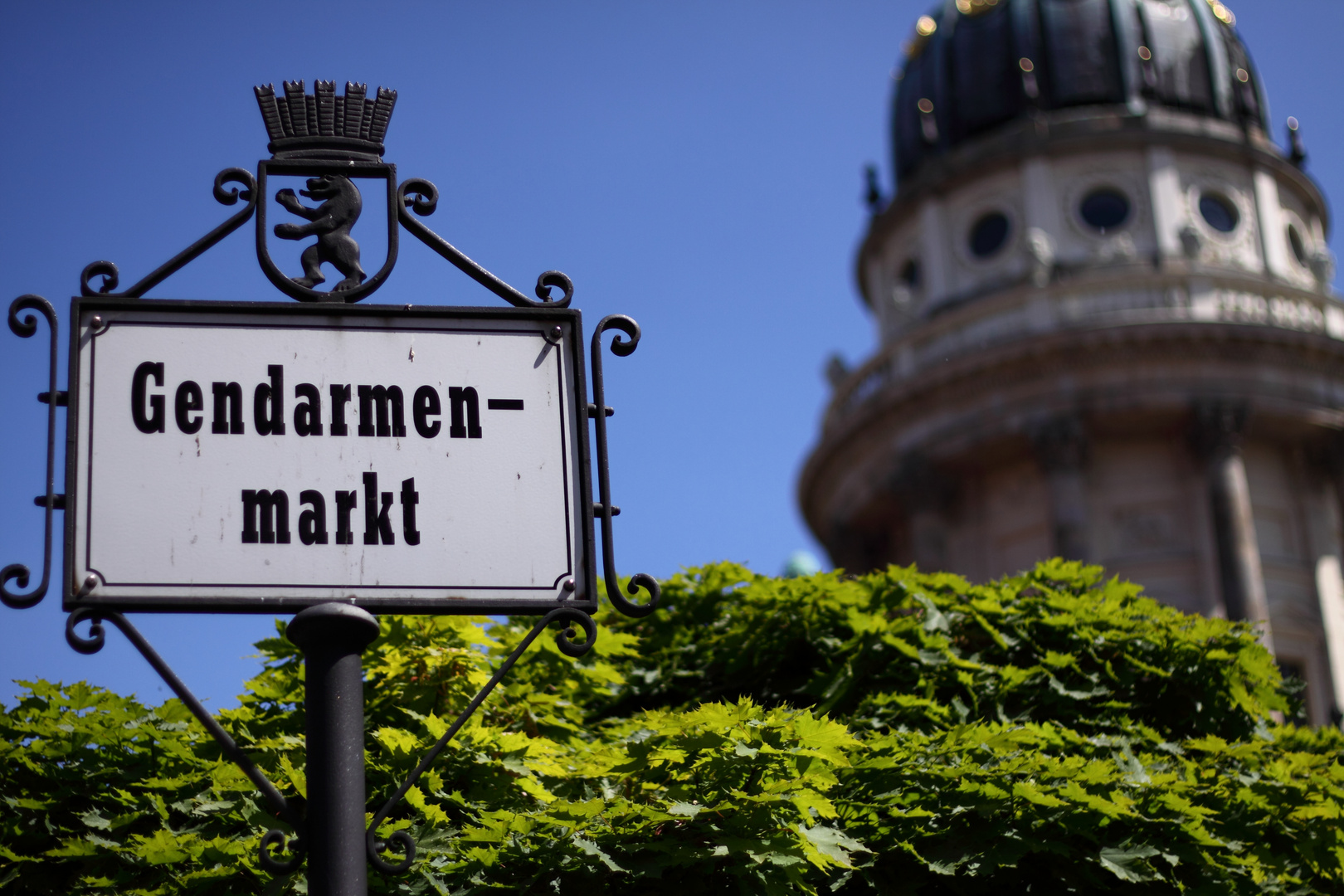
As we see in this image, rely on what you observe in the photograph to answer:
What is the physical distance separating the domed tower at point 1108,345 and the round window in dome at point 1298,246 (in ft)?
0.21

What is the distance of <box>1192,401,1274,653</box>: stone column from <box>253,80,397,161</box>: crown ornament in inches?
1804

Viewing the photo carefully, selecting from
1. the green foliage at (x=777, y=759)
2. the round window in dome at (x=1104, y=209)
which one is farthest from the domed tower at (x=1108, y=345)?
the green foliage at (x=777, y=759)

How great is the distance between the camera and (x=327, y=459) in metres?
4.25

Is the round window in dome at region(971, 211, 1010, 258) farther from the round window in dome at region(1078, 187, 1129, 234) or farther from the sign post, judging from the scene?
the sign post

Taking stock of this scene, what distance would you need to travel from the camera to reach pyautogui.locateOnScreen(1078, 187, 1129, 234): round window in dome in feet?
182

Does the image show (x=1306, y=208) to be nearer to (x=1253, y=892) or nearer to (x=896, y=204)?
(x=896, y=204)

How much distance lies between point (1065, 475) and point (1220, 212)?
428 inches

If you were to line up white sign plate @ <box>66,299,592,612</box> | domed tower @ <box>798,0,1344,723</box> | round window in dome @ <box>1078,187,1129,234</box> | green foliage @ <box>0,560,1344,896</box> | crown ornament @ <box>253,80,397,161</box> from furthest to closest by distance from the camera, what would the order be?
round window in dome @ <box>1078,187,1129,234</box> → domed tower @ <box>798,0,1344,723</box> → green foliage @ <box>0,560,1344,896</box> → crown ornament @ <box>253,80,397,161</box> → white sign plate @ <box>66,299,592,612</box>

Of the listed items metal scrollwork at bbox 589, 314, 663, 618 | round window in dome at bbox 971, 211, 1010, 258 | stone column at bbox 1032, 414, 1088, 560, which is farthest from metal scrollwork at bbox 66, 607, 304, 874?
round window in dome at bbox 971, 211, 1010, 258

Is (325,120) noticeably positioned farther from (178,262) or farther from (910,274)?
(910,274)

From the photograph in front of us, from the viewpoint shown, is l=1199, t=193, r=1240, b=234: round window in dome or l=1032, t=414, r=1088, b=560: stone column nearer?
l=1032, t=414, r=1088, b=560: stone column

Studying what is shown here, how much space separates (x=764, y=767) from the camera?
1137cm

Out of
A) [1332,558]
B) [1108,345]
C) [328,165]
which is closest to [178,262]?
[328,165]

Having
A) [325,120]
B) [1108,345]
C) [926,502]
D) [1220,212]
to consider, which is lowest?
[325,120]
